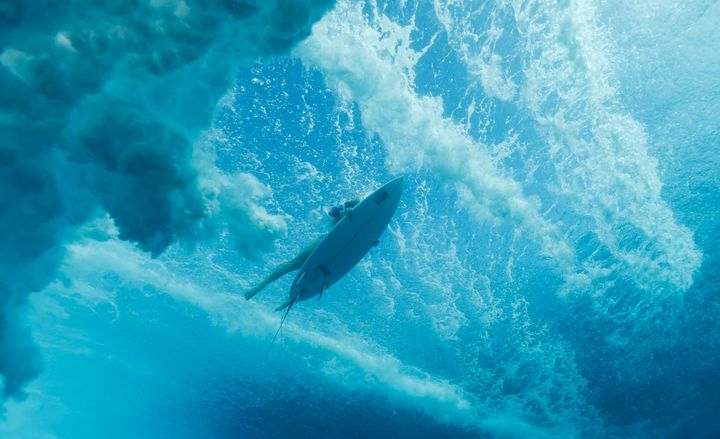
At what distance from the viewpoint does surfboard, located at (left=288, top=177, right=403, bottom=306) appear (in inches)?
259

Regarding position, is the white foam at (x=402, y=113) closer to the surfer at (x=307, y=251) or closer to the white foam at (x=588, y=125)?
the white foam at (x=588, y=125)

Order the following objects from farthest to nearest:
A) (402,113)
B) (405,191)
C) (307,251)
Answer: (405,191)
(402,113)
(307,251)

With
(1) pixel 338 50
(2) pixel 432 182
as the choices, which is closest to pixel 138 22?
(1) pixel 338 50

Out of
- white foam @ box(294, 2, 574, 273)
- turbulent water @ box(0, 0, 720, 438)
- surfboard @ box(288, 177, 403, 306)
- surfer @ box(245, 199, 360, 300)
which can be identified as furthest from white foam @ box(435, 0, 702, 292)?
surfer @ box(245, 199, 360, 300)

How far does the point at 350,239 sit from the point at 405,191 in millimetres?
3385

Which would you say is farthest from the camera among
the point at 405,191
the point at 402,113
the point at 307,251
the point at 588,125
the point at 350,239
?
the point at 405,191

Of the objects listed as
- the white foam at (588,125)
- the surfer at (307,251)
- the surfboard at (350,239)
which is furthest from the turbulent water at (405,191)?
the surfboard at (350,239)

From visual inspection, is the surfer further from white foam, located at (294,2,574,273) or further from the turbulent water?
white foam, located at (294,2,574,273)

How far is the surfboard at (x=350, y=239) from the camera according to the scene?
21.6 ft

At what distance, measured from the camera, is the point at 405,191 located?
377 inches

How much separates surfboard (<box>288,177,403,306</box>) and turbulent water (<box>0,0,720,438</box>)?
225 cm

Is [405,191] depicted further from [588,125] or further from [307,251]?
[588,125]

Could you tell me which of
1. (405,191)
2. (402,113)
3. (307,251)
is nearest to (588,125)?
(402,113)

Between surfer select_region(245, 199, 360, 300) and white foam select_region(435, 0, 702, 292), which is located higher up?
white foam select_region(435, 0, 702, 292)
